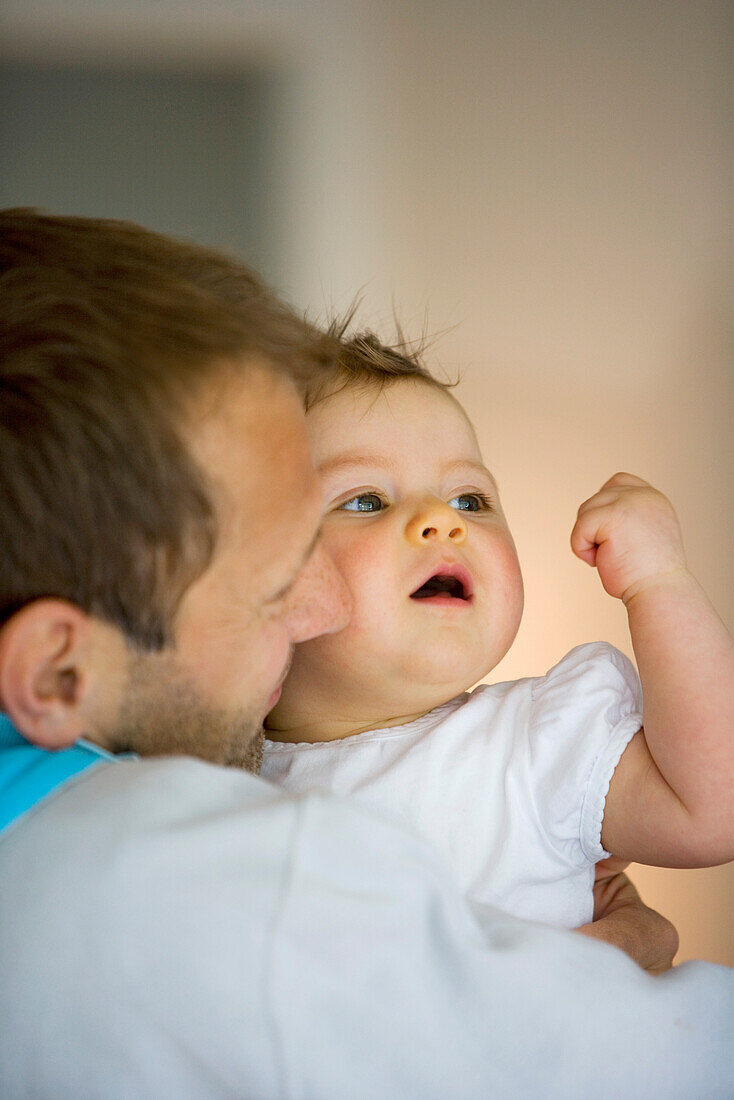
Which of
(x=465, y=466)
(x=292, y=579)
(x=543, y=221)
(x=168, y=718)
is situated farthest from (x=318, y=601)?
(x=543, y=221)

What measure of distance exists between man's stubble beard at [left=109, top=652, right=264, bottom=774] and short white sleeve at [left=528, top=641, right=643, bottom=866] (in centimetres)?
30

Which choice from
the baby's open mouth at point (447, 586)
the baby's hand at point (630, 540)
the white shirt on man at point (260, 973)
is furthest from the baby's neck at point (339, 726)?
the white shirt on man at point (260, 973)

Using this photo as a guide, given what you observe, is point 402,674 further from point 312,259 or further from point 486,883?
point 312,259

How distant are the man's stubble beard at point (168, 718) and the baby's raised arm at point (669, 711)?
14.2 inches

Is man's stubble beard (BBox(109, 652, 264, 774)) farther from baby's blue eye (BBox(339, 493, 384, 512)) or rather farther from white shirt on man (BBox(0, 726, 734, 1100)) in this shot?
baby's blue eye (BBox(339, 493, 384, 512))

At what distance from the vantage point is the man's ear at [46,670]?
A: 2.12 ft

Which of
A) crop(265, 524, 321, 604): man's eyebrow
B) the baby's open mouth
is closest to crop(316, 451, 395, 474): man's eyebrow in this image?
the baby's open mouth

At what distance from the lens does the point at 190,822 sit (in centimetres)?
58

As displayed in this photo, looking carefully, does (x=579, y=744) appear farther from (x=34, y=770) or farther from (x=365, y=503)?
(x=34, y=770)

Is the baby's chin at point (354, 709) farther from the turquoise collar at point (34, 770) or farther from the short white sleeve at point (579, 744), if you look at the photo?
the turquoise collar at point (34, 770)

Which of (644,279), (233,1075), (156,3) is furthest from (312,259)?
(233,1075)

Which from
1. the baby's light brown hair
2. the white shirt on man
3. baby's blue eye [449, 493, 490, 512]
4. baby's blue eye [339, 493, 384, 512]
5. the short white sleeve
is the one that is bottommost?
the short white sleeve

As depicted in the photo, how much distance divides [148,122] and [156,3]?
25cm

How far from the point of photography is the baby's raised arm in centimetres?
87
